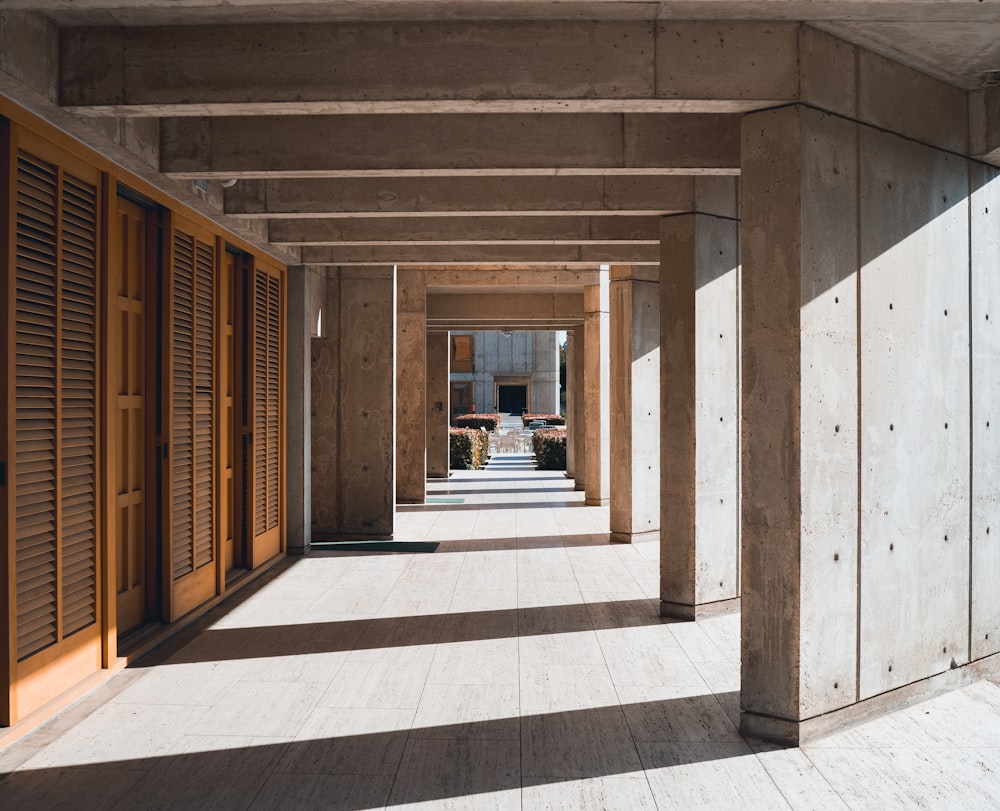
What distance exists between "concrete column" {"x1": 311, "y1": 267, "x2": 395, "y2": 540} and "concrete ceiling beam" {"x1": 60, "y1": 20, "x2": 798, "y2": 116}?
5.85m

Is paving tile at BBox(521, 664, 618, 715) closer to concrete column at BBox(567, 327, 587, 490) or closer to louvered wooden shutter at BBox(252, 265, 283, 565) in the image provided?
louvered wooden shutter at BBox(252, 265, 283, 565)

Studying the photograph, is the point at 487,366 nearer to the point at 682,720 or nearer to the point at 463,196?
the point at 463,196

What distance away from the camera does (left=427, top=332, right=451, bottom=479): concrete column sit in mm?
18219

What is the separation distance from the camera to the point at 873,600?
13.9 feet

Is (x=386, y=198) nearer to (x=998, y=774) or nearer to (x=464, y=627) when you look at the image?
(x=464, y=627)

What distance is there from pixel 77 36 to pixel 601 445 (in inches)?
404

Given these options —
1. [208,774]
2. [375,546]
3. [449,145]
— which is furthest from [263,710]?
[375,546]

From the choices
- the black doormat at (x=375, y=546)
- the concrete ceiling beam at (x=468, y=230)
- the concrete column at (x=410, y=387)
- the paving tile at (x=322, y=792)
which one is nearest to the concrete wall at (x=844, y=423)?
the paving tile at (x=322, y=792)

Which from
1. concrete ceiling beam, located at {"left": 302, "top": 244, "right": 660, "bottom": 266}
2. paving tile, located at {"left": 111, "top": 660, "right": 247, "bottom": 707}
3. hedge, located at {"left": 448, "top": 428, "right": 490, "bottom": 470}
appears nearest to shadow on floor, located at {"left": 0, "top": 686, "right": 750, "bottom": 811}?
paving tile, located at {"left": 111, "top": 660, "right": 247, "bottom": 707}

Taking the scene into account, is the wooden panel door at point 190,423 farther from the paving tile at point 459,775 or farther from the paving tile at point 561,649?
the paving tile at point 459,775

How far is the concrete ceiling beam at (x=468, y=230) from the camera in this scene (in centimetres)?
757

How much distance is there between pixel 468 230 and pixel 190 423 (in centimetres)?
294

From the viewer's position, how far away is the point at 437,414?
18203 mm

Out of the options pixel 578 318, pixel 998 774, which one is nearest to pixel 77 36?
pixel 998 774
